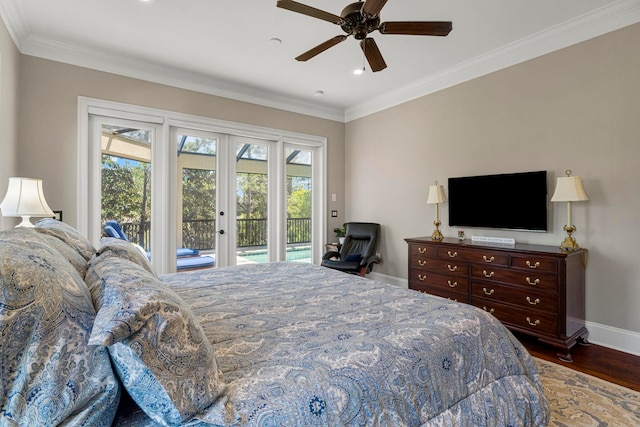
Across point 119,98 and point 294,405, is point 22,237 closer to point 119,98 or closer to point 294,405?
point 294,405

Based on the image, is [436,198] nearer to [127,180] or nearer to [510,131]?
[510,131]

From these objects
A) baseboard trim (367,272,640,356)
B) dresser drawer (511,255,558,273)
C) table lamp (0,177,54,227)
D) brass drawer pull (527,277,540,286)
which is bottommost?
baseboard trim (367,272,640,356)

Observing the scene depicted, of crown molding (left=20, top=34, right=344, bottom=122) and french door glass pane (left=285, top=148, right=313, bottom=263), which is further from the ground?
crown molding (left=20, top=34, right=344, bottom=122)

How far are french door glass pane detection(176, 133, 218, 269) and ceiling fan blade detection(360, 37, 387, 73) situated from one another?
2589 mm

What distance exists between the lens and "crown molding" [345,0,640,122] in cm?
269

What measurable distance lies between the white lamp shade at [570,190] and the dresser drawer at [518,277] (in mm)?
694

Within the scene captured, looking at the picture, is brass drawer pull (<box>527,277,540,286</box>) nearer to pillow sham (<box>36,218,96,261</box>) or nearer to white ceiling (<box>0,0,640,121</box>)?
white ceiling (<box>0,0,640,121</box>)

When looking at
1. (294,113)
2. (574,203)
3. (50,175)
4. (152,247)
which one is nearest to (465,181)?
(574,203)

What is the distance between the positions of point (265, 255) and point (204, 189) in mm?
1338

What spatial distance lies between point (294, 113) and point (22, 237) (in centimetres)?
425

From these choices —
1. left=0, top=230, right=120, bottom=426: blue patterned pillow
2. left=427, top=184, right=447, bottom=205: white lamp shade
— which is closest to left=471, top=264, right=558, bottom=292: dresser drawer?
left=427, top=184, right=447, bottom=205: white lamp shade

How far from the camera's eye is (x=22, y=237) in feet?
3.63

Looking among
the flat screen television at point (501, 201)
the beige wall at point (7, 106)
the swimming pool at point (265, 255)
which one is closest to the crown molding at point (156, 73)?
the beige wall at point (7, 106)

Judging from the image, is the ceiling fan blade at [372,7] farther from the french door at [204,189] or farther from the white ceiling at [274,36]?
the french door at [204,189]
